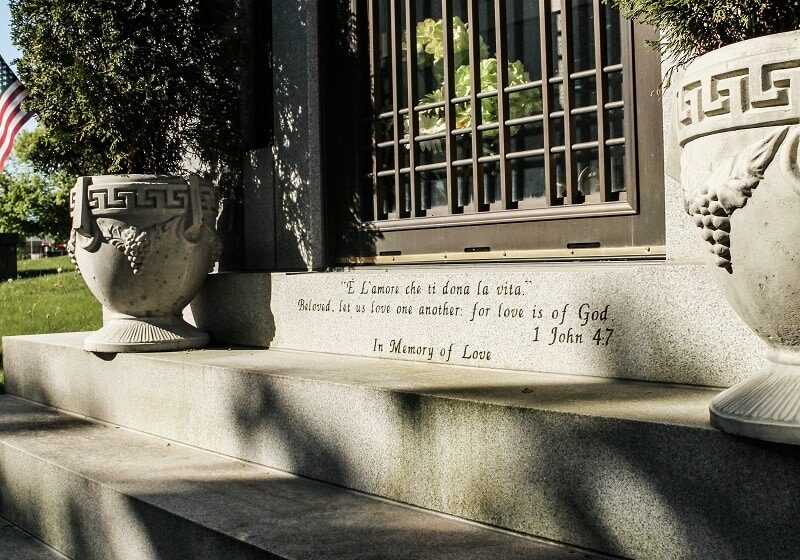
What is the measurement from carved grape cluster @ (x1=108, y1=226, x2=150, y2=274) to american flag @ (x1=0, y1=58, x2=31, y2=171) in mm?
2299

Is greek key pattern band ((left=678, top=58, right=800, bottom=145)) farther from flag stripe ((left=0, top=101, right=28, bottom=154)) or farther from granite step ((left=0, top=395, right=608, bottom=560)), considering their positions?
flag stripe ((left=0, top=101, right=28, bottom=154))

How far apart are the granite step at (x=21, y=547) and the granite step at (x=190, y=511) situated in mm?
26

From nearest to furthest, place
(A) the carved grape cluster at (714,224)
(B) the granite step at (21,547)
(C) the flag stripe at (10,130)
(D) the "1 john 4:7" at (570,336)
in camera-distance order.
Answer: (A) the carved grape cluster at (714,224) < (D) the "1 john 4:7" at (570,336) < (B) the granite step at (21,547) < (C) the flag stripe at (10,130)

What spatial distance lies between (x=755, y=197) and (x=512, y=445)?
4.11 feet

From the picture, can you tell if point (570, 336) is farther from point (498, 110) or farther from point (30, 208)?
point (30, 208)

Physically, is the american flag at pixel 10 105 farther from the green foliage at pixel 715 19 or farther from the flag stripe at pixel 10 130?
the green foliage at pixel 715 19

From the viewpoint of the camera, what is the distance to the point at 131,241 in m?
5.87

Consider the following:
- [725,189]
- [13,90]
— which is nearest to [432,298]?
[725,189]

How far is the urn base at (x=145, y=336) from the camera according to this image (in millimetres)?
5941

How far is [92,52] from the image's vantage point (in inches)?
247

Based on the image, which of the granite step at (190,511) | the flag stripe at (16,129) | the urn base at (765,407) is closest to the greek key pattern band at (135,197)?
the granite step at (190,511)

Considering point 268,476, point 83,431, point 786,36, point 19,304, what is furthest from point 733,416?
point 19,304

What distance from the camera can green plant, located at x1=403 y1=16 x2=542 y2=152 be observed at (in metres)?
5.62

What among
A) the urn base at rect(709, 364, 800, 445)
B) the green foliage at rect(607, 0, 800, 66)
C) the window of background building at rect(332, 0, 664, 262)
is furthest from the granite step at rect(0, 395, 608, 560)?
the window of background building at rect(332, 0, 664, 262)
